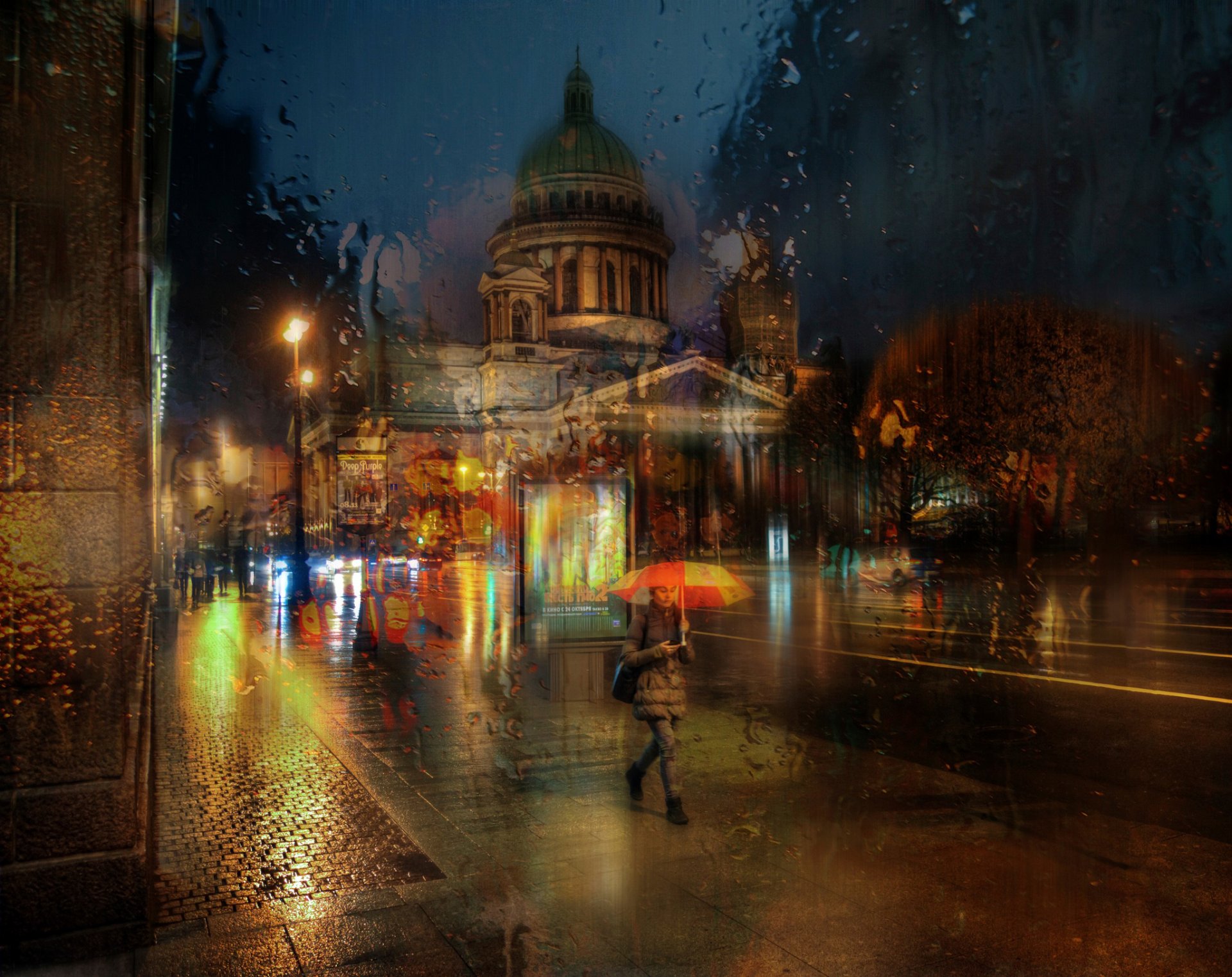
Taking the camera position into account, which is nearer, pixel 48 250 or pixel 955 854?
pixel 48 250

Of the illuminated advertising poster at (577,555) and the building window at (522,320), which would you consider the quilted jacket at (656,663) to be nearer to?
the illuminated advertising poster at (577,555)

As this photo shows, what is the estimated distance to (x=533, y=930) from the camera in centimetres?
445

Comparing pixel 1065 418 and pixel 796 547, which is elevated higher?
pixel 1065 418

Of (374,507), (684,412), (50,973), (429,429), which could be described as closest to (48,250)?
(50,973)

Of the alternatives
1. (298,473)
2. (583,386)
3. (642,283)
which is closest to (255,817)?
(298,473)

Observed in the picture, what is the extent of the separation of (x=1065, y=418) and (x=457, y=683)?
1730 centimetres

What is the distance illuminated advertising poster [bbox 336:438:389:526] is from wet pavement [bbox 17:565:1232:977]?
32.5 m

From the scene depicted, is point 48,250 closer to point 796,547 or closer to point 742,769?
point 742,769

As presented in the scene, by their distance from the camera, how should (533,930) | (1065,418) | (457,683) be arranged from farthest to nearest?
(1065,418), (457,683), (533,930)

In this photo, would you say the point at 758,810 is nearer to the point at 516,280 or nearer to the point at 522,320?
the point at 516,280

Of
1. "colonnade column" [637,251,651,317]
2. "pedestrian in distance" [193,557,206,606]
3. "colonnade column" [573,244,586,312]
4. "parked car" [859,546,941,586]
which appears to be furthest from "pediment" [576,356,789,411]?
"pedestrian in distance" [193,557,206,606]

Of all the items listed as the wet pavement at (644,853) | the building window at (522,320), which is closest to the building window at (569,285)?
the building window at (522,320)

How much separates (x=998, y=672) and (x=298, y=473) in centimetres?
1460

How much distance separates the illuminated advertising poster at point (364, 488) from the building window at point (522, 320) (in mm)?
24414
